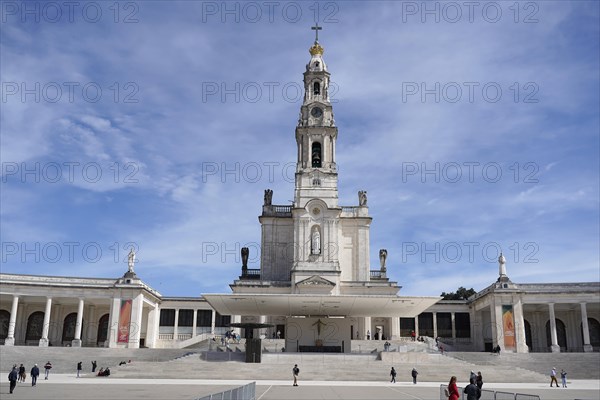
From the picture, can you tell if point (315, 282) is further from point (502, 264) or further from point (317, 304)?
point (502, 264)

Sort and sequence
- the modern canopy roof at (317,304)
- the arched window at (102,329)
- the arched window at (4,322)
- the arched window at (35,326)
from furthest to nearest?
the arched window at (102,329) → the arched window at (35,326) → the arched window at (4,322) → the modern canopy roof at (317,304)

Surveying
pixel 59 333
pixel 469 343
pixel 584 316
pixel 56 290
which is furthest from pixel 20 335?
pixel 584 316

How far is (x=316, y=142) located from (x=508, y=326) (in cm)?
2864

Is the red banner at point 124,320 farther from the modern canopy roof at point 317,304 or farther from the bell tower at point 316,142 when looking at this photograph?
the bell tower at point 316,142

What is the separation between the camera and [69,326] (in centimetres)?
6619

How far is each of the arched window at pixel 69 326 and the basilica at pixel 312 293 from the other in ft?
0.38

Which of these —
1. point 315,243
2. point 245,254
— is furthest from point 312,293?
point 245,254

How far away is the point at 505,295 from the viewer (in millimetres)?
59000

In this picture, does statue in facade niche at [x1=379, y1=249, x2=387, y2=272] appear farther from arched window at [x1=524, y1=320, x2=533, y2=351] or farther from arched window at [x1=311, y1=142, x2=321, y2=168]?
arched window at [x1=524, y1=320, x2=533, y2=351]

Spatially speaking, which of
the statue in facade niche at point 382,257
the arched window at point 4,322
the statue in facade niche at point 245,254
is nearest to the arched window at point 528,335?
the statue in facade niche at point 382,257

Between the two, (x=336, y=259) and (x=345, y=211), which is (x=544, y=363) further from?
(x=345, y=211)

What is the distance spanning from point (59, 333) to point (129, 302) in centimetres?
1297

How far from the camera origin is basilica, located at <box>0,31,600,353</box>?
58188 mm

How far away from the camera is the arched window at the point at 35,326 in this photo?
64250mm
